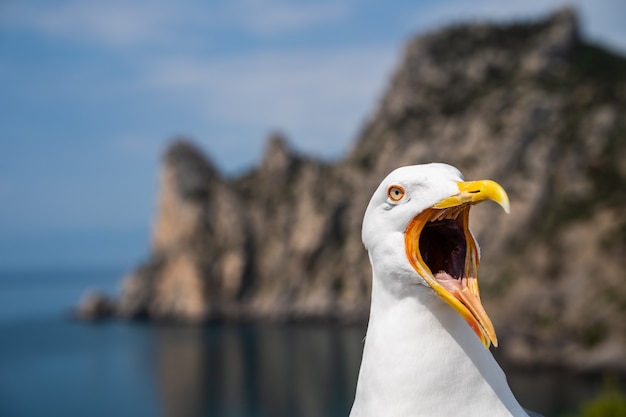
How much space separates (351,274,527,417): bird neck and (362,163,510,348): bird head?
8 cm

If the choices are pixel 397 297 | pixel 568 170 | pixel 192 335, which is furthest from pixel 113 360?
pixel 397 297

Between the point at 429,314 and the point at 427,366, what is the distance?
0.18 meters

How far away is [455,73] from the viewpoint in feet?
213

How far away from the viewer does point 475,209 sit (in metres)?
49.4

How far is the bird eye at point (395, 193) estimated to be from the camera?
2.90m

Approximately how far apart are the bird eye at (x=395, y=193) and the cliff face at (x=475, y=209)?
113 feet

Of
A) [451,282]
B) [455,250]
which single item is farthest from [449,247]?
[451,282]

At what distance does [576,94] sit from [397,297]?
182 ft

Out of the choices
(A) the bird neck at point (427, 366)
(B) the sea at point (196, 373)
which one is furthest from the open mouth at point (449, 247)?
(B) the sea at point (196, 373)

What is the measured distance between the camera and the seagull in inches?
108

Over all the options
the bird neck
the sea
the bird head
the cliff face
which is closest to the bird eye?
the bird head

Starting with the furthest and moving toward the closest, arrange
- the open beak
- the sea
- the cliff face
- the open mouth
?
the cliff face, the sea, the open mouth, the open beak

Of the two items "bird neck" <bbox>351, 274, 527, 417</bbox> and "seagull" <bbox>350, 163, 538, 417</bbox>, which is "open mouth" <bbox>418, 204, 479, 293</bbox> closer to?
"seagull" <bbox>350, 163, 538, 417</bbox>

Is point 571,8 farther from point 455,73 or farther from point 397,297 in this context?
point 397,297
